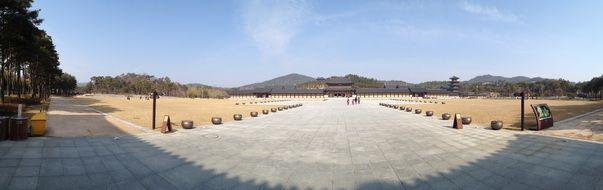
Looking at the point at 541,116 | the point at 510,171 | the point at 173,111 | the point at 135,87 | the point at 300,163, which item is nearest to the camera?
the point at 510,171

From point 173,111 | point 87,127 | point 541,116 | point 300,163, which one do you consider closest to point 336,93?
point 173,111

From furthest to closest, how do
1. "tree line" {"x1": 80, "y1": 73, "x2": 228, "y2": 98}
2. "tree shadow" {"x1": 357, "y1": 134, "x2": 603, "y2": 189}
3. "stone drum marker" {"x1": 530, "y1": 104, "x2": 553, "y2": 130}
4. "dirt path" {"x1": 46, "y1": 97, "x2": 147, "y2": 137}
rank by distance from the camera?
"tree line" {"x1": 80, "y1": 73, "x2": 228, "y2": 98}, "stone drum marker" {"x1": 530, "y1": 104, "x2": 553, "y2": 130}, "dirt path" {"x1": 46, "y1": 97, "x2": 147, "y2": 137}, "tree shadow" {"x1": 357, "y1": 134, "x2": 603, "y2": 189}

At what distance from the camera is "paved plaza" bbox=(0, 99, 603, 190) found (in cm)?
660

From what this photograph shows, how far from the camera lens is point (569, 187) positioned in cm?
636

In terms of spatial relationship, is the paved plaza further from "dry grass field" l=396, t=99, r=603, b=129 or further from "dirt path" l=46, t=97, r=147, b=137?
"dry grass field" l=396, t=99, r=603, b=129

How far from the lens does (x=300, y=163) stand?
8406 millimetres

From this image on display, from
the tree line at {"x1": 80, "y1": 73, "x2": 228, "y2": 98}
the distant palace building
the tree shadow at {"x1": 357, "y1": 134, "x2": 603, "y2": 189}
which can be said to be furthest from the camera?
the tree line at {"x1": 80, "y1": 73, "x2": 228, "y2": 98}

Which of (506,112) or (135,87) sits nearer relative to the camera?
(506,112)

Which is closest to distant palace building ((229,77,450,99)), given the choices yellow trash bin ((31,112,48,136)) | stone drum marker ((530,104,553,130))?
stone drum marker ((530,104,553,130))

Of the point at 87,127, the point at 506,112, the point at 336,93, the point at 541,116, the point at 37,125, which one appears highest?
the point at 336,93

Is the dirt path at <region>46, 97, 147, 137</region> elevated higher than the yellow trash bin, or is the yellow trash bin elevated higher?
the yellow trash bin

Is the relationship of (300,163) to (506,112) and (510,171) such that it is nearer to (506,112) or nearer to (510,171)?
(510,171)

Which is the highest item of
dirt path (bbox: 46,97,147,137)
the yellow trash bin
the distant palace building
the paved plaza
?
the distant palace building

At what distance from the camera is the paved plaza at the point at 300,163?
21.6 feet
